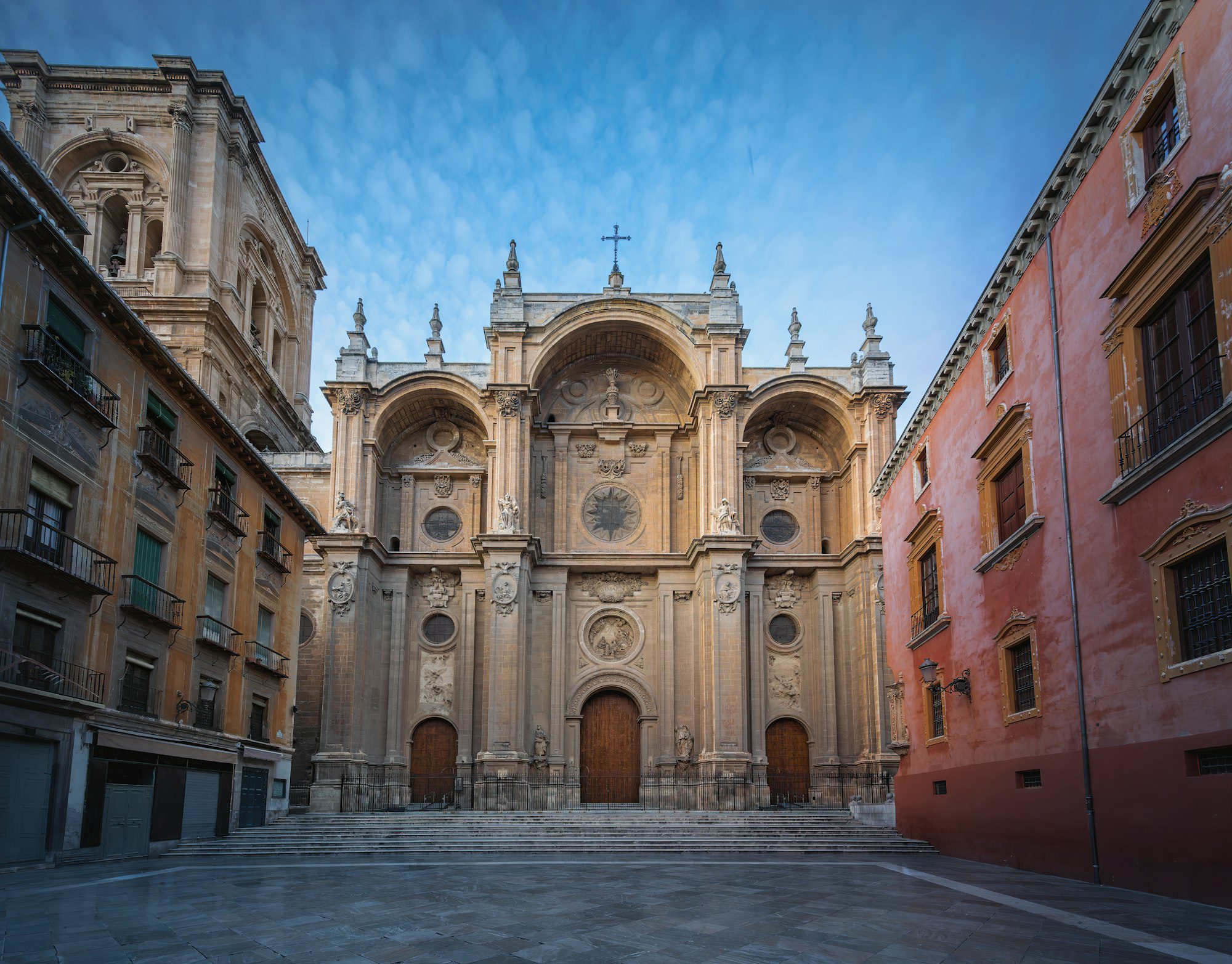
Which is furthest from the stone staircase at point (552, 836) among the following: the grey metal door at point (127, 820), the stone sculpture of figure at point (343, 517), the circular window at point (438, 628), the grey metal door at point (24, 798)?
the stone sculpture of figure at point (343, 517)

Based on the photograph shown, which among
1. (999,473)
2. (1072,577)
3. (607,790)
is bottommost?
(607,790)

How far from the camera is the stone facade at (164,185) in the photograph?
123 feet

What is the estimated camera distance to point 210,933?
1025 cm

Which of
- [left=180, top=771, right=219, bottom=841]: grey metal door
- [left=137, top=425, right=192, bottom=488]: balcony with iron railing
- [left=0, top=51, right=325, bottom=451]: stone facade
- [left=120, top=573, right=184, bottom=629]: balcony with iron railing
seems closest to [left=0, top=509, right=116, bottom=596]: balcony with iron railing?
[left=120, top=573, right=184, bottom=629]: balcony with iron railing

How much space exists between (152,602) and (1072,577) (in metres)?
16.8

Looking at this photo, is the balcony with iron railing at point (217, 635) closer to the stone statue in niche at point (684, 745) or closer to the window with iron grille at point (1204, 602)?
the stone statue in niche at point (684, 745)

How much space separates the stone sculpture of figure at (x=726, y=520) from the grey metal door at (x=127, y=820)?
19.7 meters

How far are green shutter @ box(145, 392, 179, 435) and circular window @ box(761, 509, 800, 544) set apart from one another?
71.7 ft

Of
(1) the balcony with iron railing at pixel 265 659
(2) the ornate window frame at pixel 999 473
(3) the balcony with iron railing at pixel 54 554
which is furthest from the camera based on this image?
(1) the balcony with iron railing at pixel 265 659

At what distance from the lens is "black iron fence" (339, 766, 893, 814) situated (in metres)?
31.9

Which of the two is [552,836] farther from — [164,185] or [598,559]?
[164,185]

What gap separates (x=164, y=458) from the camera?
2123 cm

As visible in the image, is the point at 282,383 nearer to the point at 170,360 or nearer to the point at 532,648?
the point at 532,648

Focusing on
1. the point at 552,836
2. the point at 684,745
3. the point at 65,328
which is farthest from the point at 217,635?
the point at 684,745
